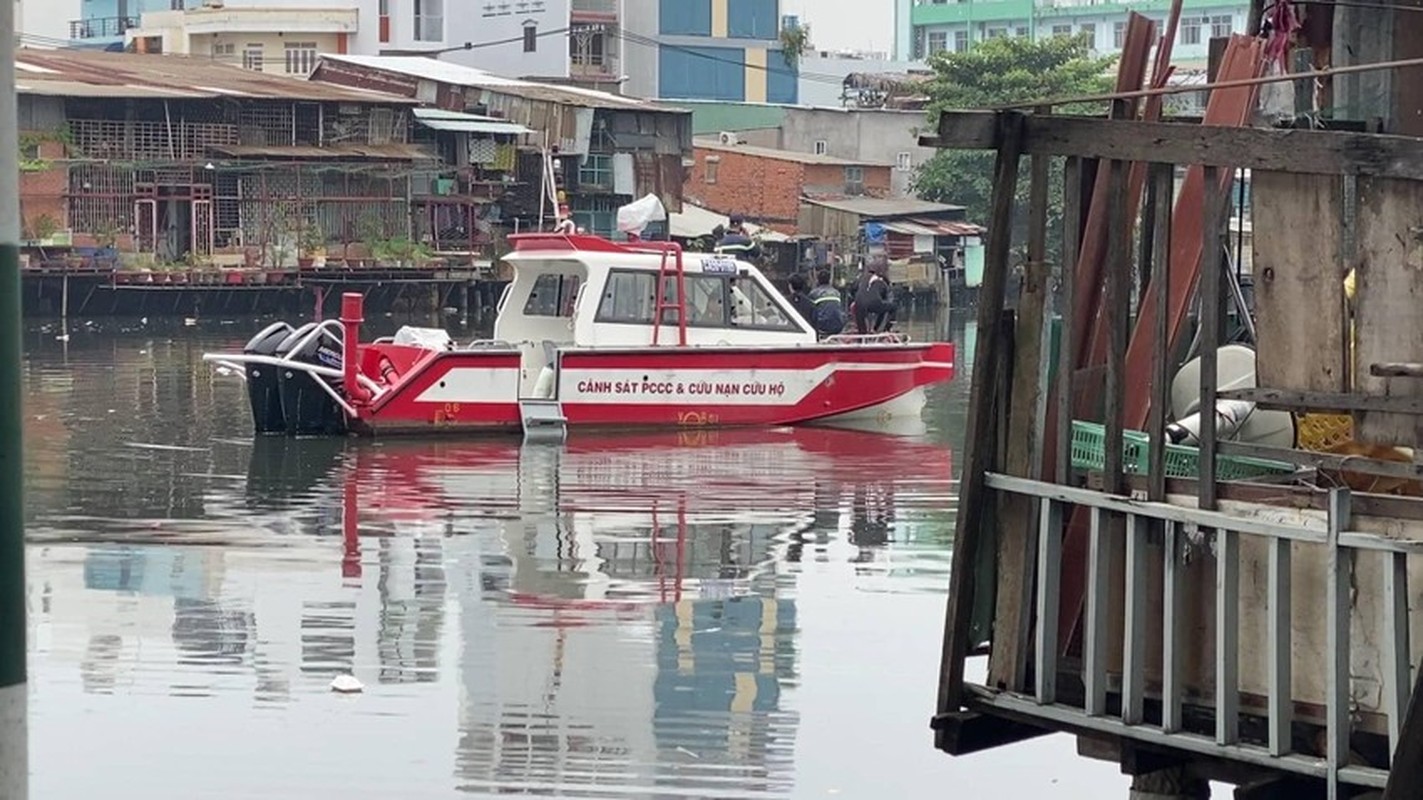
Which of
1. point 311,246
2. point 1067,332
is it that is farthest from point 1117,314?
point 311,246

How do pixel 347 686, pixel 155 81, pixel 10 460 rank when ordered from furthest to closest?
pixel 155 81 < pixel 347 686 < pixel 10 460

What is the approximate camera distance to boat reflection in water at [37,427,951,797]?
886cm

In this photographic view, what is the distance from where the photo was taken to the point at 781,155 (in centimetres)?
6438

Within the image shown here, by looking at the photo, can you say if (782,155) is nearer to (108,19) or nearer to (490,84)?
(490,84)

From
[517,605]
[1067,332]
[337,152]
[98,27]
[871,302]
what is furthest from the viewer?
[98,27]

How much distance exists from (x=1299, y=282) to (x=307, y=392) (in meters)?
16.3

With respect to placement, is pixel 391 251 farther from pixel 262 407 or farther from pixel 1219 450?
pixel 1219 450

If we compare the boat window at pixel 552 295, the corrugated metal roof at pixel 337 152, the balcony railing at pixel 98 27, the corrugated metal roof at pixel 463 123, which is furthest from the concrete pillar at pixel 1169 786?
the balcony railing at pixel 98 27

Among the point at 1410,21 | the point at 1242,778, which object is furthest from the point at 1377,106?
the point at 1242,778

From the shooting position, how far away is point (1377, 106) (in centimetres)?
591

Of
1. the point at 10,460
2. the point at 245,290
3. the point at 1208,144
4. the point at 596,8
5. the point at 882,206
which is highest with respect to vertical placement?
the point at 596,8

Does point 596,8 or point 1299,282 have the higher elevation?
point 596,8

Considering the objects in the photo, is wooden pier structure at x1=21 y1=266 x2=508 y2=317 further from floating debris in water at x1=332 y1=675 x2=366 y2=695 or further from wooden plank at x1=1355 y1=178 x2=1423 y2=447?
wooden plank at x1=1355 y1=178 x2=1423 y2=447

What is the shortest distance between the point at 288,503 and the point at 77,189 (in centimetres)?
3600
